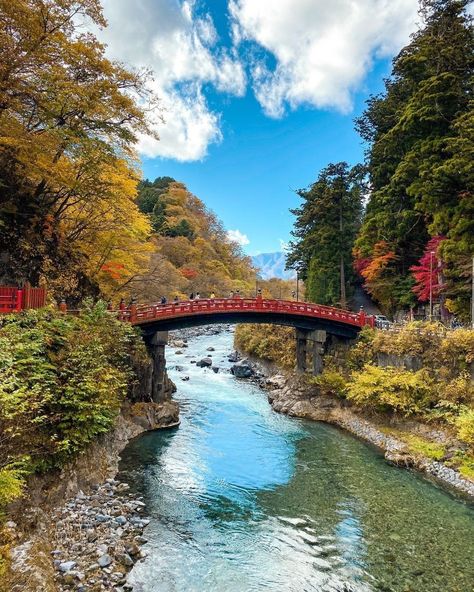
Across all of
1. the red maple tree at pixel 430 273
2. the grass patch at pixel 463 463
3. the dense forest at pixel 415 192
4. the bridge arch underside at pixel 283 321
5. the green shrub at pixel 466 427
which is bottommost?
the grass patch at pixel 463 463

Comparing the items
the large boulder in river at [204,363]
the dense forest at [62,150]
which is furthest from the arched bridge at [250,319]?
Answer: the large boulder in river at [204,363]

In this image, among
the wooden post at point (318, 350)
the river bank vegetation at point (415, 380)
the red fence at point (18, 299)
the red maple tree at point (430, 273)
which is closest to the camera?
the red fence at point (18, 299)

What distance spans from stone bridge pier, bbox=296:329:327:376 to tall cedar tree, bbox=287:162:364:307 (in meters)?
10.2

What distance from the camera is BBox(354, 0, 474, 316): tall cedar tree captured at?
24.4 meters

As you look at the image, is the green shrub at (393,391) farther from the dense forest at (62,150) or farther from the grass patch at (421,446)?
the dense forest at (62,150)

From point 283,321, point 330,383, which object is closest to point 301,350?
point 283,321

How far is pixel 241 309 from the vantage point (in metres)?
27.8

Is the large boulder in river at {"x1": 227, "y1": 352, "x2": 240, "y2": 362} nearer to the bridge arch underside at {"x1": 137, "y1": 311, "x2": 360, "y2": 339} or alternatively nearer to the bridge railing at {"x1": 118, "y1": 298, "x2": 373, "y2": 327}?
the bridge arch underside at {"x1": 137, "y1": 311, "x2": 360, "y2": 339}

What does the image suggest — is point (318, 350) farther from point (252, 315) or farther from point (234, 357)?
point (234, 357)

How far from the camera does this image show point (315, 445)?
20.4m

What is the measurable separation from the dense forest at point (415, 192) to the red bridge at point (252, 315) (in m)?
6.64

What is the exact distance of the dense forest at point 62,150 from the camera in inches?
650

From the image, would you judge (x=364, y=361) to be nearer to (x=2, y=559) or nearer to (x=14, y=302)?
(x=14, y=302)

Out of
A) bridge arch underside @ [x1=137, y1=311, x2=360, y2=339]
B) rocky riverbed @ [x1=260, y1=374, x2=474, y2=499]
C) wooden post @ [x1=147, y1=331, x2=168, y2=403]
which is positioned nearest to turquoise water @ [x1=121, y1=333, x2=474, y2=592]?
rocky riverbed @ [x1=260, y1=374, x2=474, y2=499]
